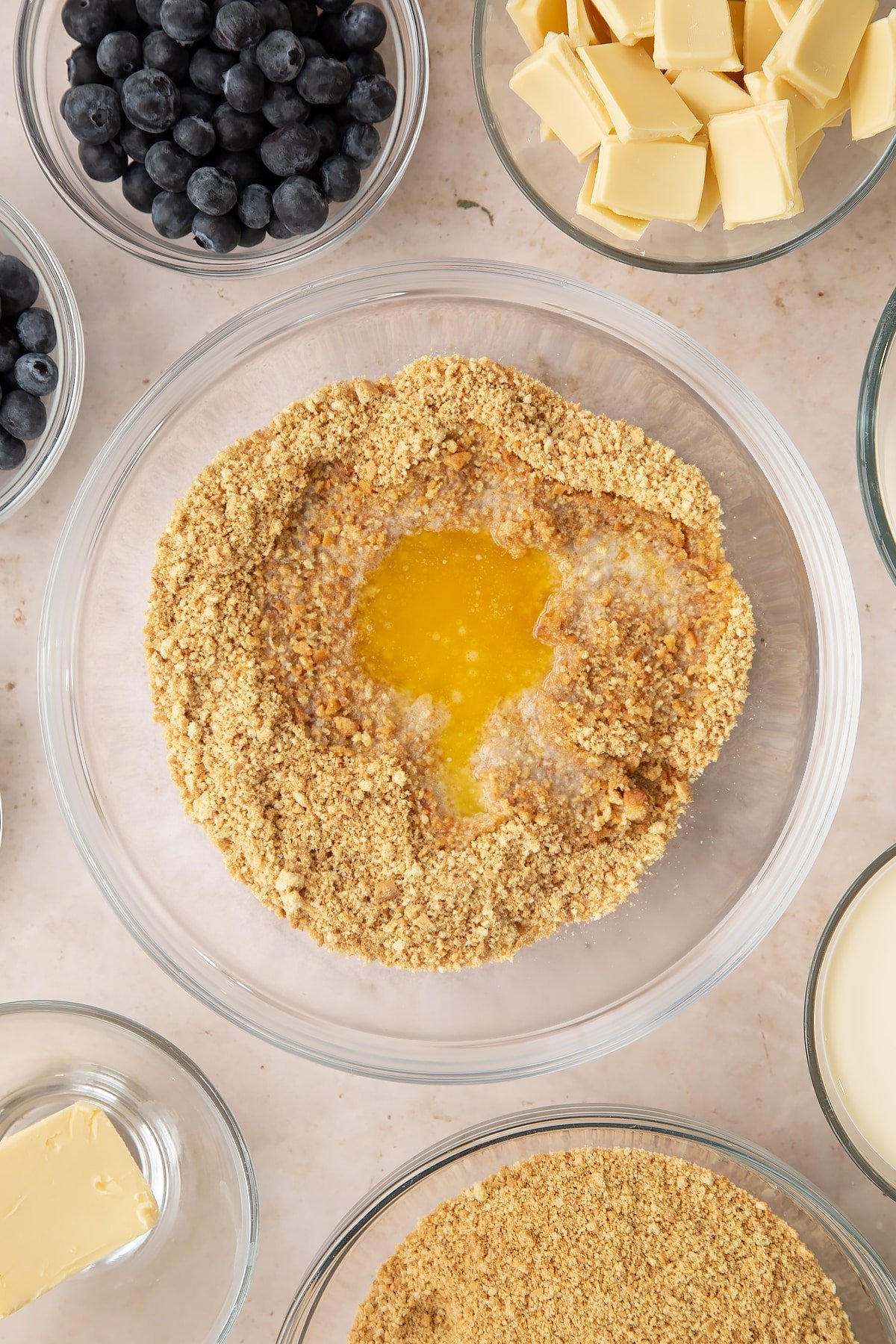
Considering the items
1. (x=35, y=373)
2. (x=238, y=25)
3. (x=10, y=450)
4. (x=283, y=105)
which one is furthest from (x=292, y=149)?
(x=10, y=450)

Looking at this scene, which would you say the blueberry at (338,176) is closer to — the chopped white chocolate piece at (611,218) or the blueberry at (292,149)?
the blueberry at (292,149)

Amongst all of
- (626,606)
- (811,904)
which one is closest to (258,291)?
(626,606)

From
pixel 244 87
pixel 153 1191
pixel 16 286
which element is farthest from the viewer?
pixel 153 1191

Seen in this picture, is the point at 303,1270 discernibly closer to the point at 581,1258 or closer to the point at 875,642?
the point at 581,1258

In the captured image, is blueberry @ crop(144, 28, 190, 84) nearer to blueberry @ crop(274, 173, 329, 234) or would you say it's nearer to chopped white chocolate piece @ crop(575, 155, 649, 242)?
blueberry @ crop(274, 173, 329, 234)

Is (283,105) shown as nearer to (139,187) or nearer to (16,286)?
(139,187)
